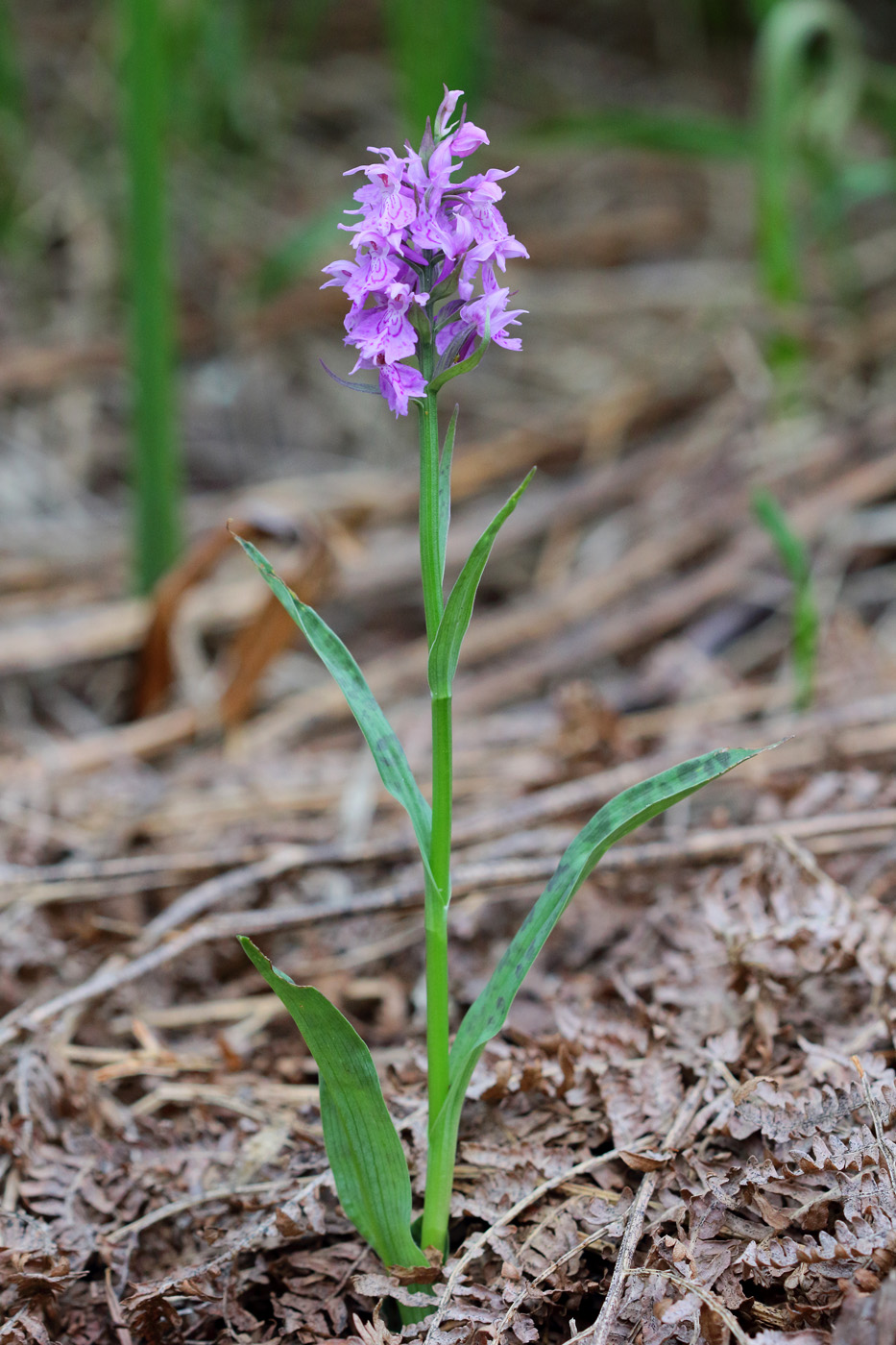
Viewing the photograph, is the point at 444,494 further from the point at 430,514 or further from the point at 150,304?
the point at 150,304

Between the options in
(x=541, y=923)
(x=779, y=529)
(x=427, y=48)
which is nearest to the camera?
(x=541, y=923)

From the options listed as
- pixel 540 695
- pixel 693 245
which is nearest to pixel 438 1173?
pixel 540 695

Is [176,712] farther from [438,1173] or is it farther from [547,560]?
[438,1173]

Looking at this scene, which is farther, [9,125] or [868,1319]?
[9,125]

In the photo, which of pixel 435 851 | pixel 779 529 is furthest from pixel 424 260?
pixel 779 529

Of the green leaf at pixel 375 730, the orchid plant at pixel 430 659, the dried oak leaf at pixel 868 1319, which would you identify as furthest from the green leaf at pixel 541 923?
the dried oak leaf at pixel 868 1319

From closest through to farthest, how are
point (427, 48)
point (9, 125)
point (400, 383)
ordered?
point (400, 383) < point (427, 48) < point (9, 125)

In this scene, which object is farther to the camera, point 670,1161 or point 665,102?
point 665,102
